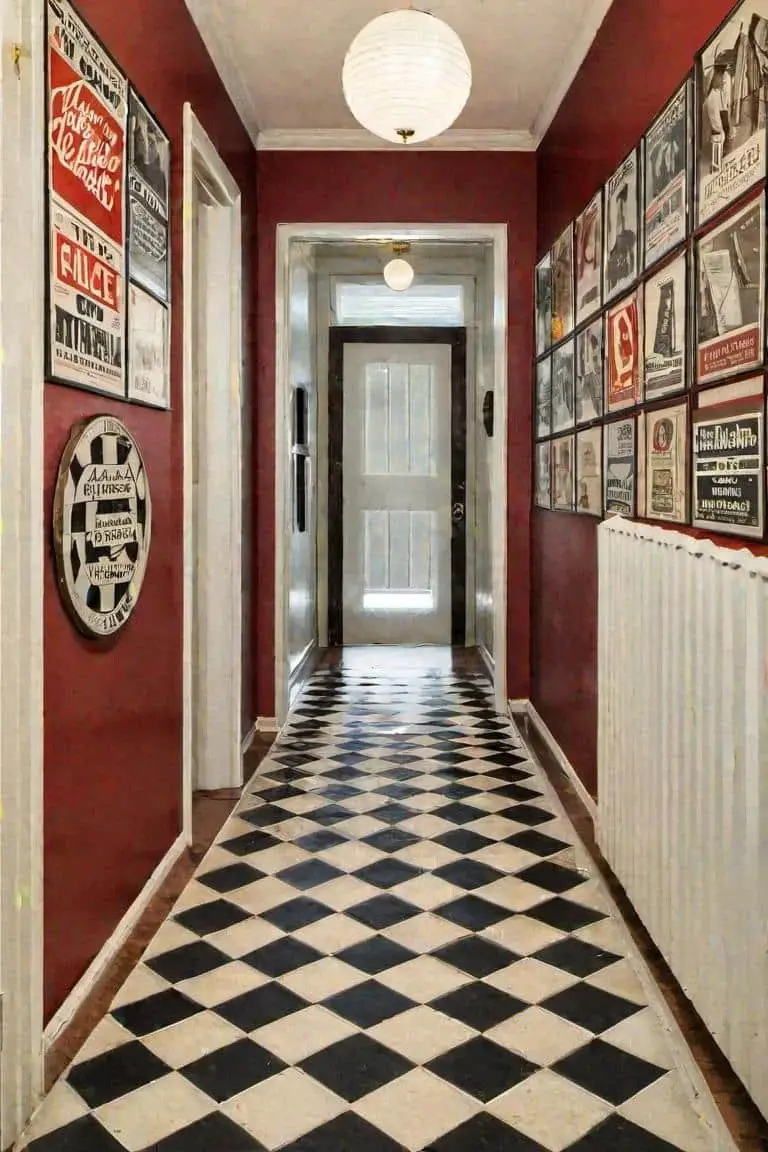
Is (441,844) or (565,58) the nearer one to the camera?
(441,844)

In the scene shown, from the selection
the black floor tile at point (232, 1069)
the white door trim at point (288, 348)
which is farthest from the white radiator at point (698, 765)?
the white door trim at point (288, 348)

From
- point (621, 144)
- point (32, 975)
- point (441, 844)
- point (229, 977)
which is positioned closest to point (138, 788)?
point (229, 977)

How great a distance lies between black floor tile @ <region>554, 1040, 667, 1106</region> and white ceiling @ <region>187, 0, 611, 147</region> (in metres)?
3.13

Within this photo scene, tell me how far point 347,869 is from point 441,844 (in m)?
0.36

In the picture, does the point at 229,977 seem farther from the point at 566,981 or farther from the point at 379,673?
the point at 379,673

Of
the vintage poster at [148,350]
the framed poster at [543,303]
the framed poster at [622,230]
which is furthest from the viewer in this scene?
the framed poster at [543,303]

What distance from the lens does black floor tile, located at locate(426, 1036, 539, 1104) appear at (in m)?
1.86

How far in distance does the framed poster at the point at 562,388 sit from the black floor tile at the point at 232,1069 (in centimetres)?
258

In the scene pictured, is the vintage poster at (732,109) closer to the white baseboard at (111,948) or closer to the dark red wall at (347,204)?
the white baseboard at (111,948)

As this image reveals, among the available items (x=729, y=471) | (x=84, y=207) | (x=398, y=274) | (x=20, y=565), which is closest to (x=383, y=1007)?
(x=20, y=565)

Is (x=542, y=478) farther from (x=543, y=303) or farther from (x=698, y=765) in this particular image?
(x=698, y=765)

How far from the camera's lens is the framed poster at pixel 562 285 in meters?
3.86

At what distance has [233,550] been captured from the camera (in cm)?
395

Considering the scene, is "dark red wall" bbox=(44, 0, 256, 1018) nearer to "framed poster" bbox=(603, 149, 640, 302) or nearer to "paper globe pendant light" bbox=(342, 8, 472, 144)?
"paper globe pendant light" bbox=(342, 8, 472, 144)
